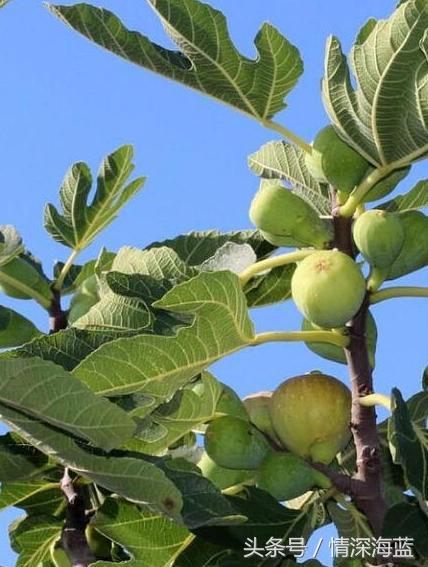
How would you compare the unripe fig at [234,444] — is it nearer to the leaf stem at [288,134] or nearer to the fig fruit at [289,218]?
the fig fruit at [289,218]

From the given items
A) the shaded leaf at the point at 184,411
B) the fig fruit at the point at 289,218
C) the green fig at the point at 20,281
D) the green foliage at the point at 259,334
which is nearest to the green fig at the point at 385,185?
the green foliage at the point at 259,334

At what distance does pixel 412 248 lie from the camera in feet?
6.40

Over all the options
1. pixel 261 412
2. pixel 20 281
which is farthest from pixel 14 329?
pixel 261 412

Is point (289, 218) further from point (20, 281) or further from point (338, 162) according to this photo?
point (20, 281)

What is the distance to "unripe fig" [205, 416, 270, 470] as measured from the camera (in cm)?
187

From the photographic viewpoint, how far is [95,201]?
9.07 ft

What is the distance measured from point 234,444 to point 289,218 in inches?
15.8

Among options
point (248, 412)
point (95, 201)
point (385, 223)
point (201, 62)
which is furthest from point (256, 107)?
point (95, 201)

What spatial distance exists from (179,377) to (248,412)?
0.29m

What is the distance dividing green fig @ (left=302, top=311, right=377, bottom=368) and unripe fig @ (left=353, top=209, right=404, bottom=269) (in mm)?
187

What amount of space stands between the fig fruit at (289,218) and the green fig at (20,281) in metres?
0.87

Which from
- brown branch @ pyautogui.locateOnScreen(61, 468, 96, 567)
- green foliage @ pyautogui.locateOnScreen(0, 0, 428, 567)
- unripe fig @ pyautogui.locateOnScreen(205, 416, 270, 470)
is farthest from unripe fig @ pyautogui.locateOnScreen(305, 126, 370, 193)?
brown branch @ pyautogui.locateOnScreen(61, 468, 96, 567)

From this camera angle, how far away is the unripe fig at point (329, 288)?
1.75 m

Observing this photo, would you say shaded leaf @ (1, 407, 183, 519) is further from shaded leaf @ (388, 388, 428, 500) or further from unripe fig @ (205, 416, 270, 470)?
shaded leaf @ (388, 388, 428, 500)
